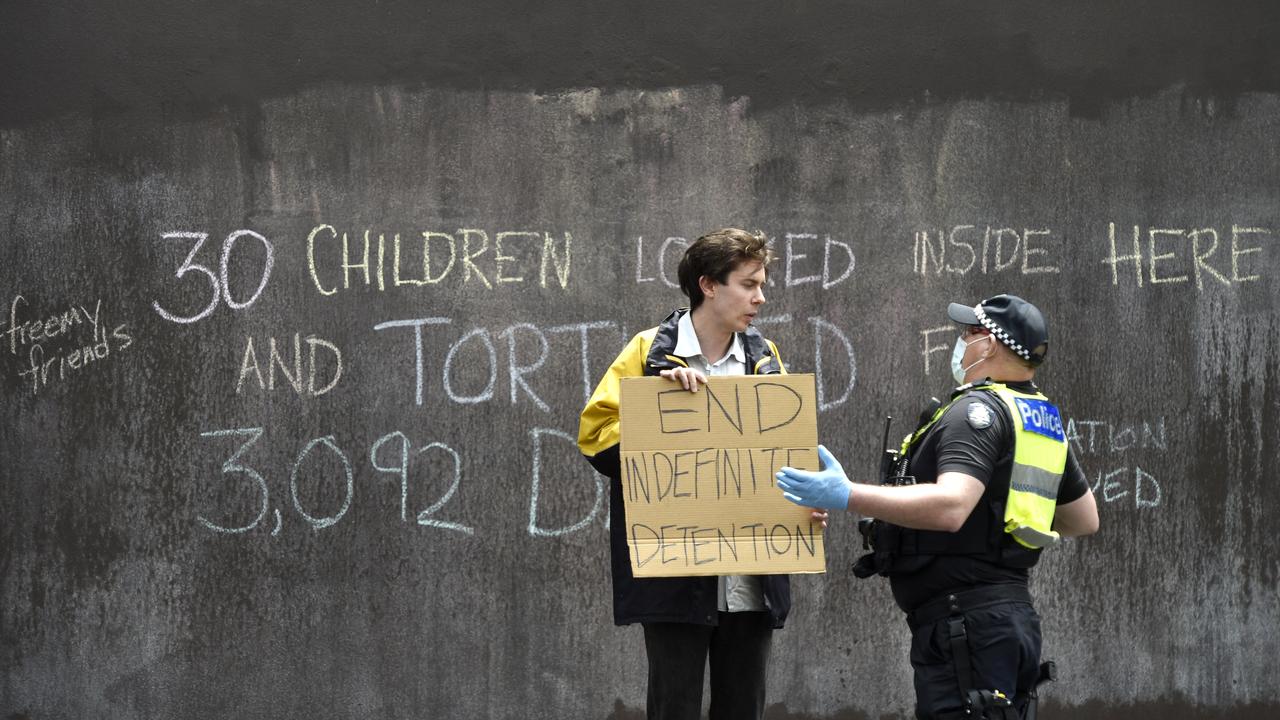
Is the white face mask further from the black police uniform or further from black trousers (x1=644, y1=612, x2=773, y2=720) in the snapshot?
black trousers (x1=644, y1=612, x2=773, y2=720)

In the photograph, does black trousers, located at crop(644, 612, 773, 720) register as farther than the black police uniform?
Yes

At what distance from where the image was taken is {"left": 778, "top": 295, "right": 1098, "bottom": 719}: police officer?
309 centimetres

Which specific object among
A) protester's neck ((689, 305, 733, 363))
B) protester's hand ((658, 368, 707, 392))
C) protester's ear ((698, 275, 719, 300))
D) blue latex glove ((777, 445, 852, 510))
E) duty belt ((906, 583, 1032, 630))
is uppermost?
protester's ear ((698, 275, 719, 300))

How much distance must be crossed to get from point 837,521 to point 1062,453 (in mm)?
2092

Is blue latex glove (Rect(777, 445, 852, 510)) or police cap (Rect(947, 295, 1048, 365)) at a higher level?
police cap (Rect(947, 295, 1048, 365))

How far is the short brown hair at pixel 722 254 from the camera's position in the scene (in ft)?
11.6

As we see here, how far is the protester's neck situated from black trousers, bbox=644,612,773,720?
75 centimetres

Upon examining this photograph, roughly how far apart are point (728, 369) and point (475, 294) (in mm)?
1920

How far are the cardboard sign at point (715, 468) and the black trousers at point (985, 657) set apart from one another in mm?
357

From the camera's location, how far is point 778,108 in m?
5.31

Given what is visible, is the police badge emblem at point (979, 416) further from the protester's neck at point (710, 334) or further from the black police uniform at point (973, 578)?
the protester's neck at point (710, 334)

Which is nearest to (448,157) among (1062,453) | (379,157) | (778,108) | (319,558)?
(379,157)

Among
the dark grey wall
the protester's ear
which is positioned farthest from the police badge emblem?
the dark grey wall

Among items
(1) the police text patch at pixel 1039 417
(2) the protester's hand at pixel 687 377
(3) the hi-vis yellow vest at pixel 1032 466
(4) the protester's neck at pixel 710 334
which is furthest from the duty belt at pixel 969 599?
(4) the protester's neck at pixel 710 334
